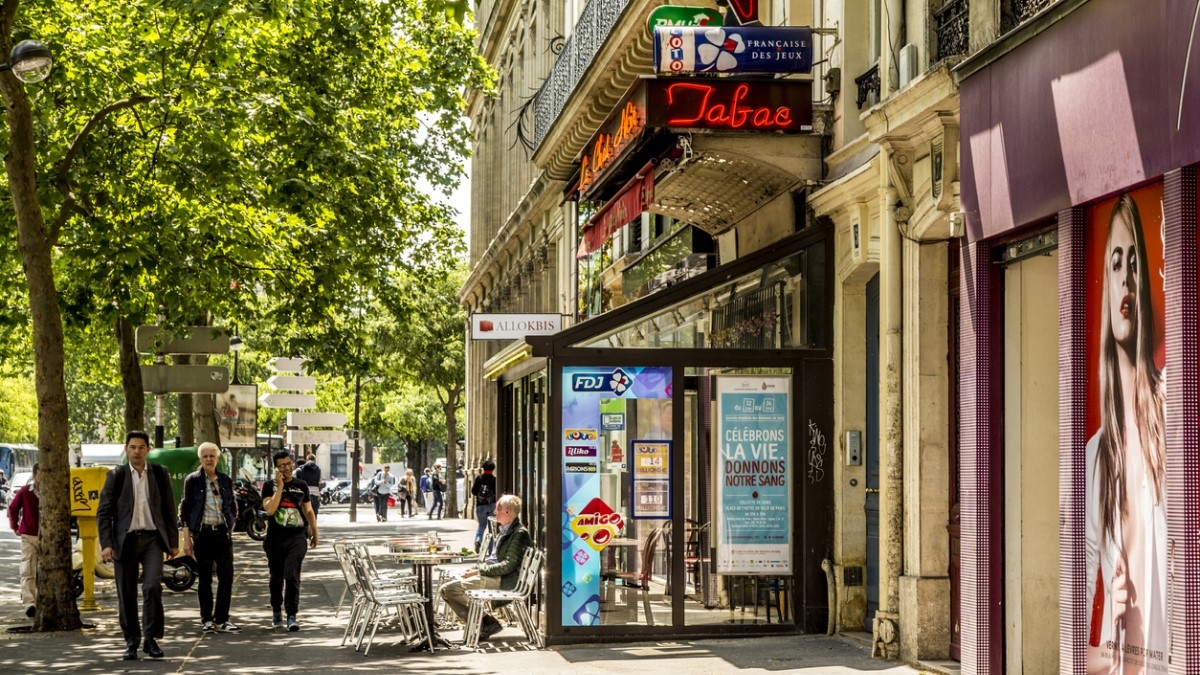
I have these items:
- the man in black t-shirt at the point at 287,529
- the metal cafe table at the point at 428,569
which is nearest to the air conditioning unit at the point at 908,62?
the metal cafe table at the point at 428,569

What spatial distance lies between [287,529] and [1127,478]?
9062 mm

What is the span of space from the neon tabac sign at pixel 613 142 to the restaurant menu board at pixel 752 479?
2198mm

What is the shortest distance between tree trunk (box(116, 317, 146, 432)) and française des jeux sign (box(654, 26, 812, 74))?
1496 cm

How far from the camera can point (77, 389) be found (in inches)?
3531

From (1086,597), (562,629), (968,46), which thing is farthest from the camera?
(562,629)

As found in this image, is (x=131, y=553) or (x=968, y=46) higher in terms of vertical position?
(x=968, y=46)

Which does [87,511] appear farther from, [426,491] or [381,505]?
[426,491]

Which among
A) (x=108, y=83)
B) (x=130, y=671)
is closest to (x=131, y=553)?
(x=130, y=671)

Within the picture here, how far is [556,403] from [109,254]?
6910 millimetres

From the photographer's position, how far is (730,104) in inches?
548

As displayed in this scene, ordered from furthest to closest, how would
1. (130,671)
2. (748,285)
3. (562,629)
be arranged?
(748,285), (562,629), (130,671)

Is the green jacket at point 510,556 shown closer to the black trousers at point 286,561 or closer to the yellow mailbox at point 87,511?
the black trousers at point 286,561

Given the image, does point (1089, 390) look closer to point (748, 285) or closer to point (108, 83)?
point (748, 285)

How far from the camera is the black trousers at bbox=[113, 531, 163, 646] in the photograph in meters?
13.9
